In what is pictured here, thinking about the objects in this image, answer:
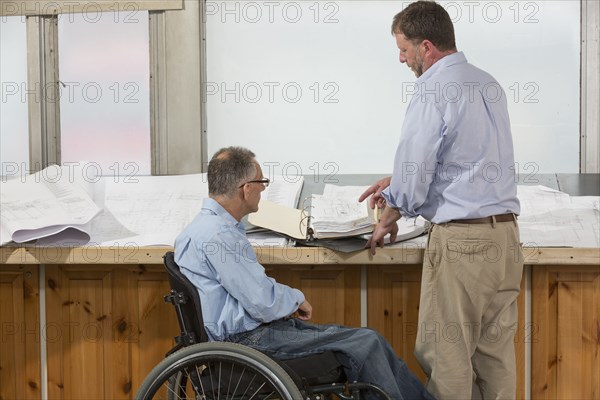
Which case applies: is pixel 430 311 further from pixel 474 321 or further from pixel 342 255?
pixel 342 255

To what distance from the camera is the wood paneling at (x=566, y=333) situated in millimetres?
2742

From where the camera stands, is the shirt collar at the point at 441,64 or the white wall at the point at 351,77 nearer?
the shirt collar at the point at 441,64

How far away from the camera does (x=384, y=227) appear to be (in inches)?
102

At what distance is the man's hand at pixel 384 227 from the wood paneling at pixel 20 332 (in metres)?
1.18

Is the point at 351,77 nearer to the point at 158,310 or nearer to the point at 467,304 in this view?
the point at 158,310

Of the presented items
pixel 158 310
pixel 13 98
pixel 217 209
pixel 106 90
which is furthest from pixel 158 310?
pixel 13 98

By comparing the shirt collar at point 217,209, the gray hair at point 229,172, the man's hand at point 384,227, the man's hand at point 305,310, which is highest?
the gray hair at point 229,172

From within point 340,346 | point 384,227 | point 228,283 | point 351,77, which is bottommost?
point 340,346

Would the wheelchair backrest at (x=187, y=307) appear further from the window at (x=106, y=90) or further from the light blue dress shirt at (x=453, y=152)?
the window at (x=106, y=90)

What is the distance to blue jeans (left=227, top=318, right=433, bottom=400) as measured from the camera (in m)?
2.22

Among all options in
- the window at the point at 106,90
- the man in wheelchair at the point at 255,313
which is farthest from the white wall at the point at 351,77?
the man in wheelchair at the point at 255,313

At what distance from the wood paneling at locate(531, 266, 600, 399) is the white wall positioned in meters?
1.19

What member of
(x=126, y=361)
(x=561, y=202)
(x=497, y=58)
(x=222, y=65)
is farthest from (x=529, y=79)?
(x=126, y=361)

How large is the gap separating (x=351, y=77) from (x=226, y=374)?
2.09m
